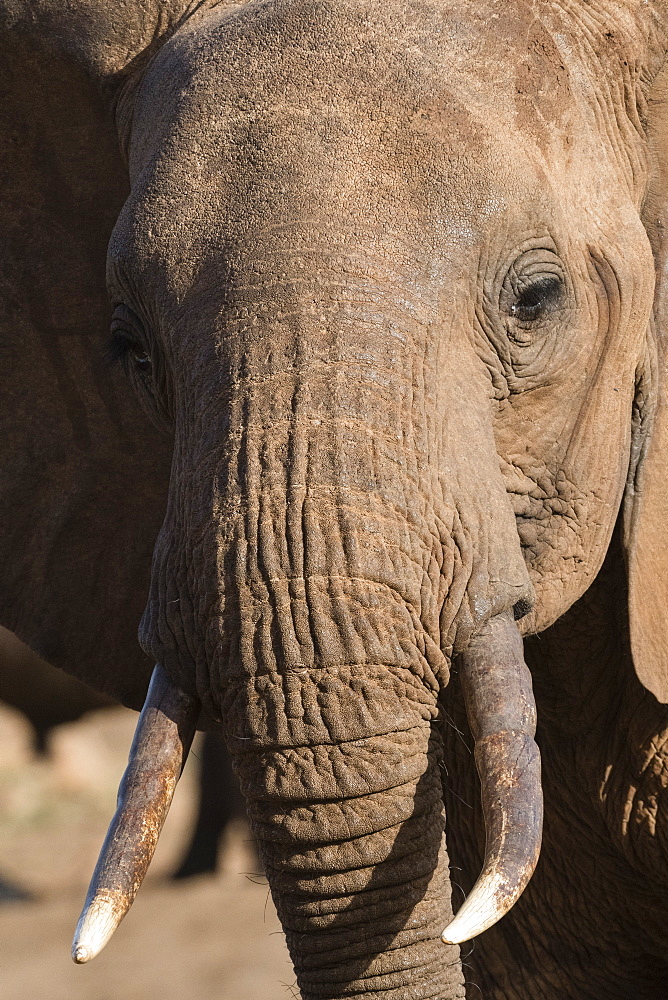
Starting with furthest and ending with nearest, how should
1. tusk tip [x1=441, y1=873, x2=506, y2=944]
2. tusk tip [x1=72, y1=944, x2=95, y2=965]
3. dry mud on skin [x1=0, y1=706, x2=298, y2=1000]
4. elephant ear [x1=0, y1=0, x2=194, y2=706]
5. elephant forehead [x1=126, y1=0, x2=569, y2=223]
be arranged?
dry mud on skin [x1=0, y1=706, x2=298, y2=1000] → elephant ear [x1=0, y1=0, x2=194, y2=706] → elephant forehead [x1=126, y1=0, x2=569, y2=223] → tusk tip [x1=72, y1=944, x2=95, y2=965] → tusk tip [x1=441, y1=873, x2=506, y2=944]

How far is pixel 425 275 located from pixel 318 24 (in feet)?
1.40

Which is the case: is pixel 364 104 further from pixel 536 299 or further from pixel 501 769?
pixel 501 769

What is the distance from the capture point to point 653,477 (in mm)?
2275

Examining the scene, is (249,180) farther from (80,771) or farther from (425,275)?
(80,771)

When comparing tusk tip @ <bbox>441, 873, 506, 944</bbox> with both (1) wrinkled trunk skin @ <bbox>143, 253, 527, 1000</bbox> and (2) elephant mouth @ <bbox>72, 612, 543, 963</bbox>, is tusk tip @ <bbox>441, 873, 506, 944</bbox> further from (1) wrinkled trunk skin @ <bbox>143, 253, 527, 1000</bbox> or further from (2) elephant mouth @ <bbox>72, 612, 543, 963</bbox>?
(1) wrinkled trunk skin @ <bbox>143, 253, 527, 1000</bbox>

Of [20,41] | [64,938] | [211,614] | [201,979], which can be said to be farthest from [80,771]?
[211,614]

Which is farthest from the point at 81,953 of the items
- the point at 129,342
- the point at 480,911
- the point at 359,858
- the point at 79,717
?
the point at 79,717

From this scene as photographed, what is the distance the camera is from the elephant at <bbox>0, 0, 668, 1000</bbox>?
1813 mm

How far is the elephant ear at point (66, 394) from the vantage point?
8.80ft

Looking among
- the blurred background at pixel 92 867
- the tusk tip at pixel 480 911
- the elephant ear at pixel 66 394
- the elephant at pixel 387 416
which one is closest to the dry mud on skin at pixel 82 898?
the blurred background at pixel 92 867

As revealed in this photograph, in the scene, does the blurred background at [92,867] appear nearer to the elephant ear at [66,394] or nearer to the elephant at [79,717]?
the elephant at [79,717]

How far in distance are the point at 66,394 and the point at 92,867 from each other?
14.8 ft

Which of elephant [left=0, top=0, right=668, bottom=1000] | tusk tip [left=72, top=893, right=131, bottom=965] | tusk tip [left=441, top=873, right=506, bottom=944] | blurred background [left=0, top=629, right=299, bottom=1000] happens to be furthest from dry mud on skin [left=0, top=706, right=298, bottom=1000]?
tusk tip [left=441, top=873, right=506, bottom=944]

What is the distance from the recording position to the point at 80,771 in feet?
25.7
